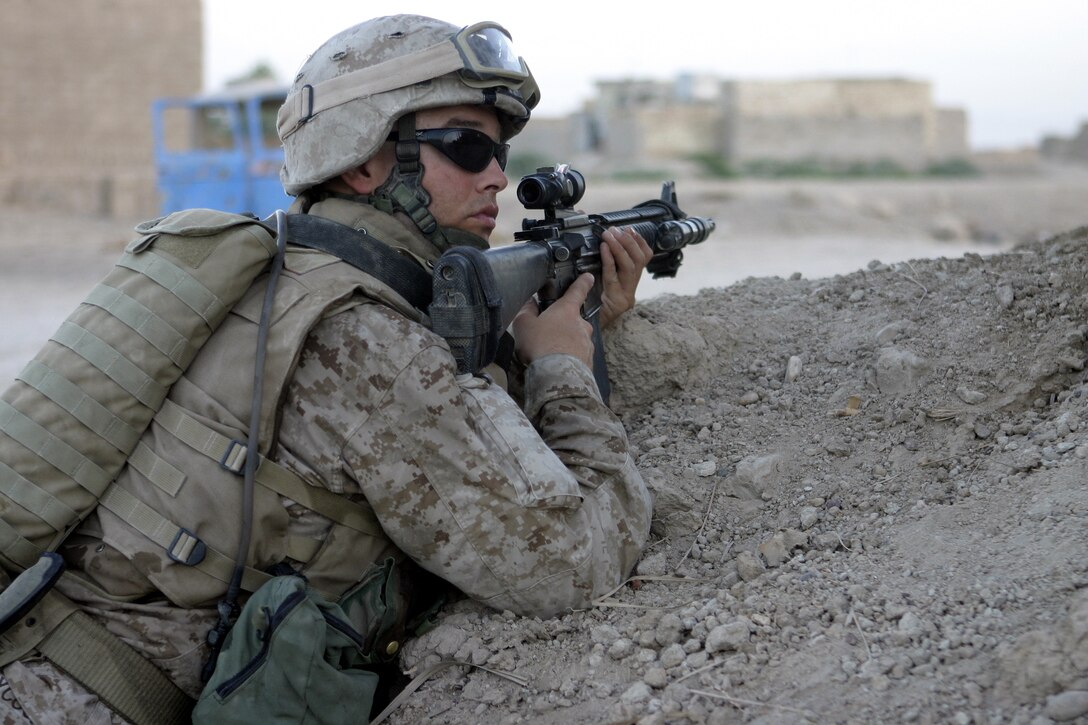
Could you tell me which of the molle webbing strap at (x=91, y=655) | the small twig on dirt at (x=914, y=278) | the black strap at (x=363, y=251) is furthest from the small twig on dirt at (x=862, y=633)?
the small twig on dirt at (x=914, y=278)

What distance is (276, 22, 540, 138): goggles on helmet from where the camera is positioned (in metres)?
2.71

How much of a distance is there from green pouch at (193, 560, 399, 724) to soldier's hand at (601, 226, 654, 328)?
147cm

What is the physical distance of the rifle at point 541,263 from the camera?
2482mm

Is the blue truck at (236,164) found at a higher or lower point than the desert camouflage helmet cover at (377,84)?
lower

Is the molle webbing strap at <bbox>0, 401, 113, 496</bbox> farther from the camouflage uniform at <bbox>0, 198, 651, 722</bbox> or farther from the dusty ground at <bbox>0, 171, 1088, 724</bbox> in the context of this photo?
the dusty ground at <bbox>0, 171, 1088, 724</bbox>

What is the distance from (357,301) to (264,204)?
13724mm

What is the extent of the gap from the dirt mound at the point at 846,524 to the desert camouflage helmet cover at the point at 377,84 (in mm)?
1114

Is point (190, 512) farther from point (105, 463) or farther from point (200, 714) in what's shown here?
point (200, 714)

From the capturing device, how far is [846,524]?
2740 mm

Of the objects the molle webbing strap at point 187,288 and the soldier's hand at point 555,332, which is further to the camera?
the soldier's hand at point 555,332

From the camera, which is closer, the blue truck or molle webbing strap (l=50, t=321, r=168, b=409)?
molle webbing strap (l=50, t=321, r=168, b=409)

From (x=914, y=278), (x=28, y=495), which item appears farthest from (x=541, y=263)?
(x=914, y=278)

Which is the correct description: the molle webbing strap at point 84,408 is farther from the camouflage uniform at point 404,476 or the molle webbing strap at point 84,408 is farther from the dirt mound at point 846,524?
the dirt mound at point 846,524

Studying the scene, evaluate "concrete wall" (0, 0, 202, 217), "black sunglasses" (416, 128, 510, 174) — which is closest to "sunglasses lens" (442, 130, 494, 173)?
"black sunglasses" (416, 128, 510, 174)
